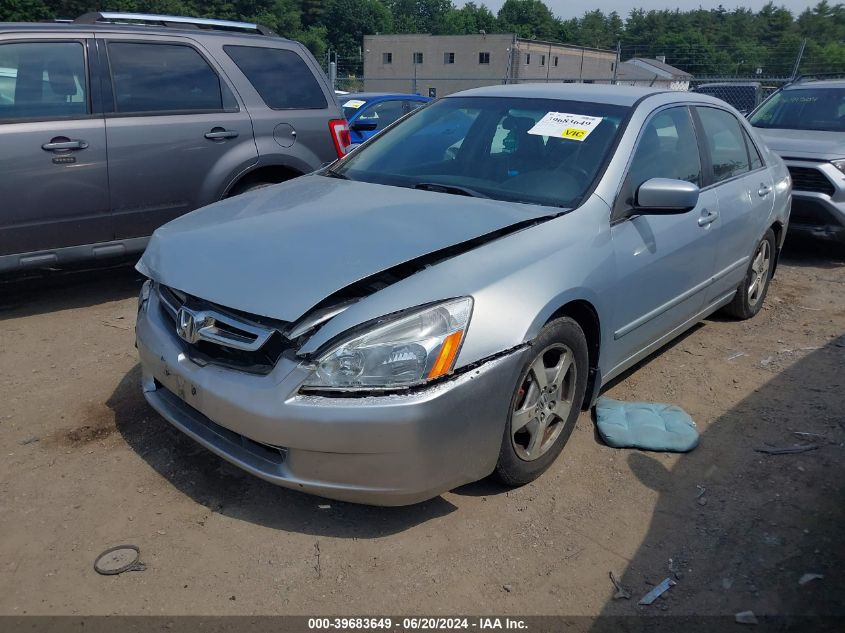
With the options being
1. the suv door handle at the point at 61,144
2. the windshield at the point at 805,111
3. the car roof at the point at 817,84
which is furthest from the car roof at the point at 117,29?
the car roof at the point at 817,84

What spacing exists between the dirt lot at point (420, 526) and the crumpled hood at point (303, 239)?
0.88 meters

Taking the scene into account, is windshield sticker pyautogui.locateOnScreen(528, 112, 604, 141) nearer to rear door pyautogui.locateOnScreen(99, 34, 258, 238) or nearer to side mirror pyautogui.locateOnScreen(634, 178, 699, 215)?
side mirror pyautogui.locateOnScreen(634, 178, 699, 215)

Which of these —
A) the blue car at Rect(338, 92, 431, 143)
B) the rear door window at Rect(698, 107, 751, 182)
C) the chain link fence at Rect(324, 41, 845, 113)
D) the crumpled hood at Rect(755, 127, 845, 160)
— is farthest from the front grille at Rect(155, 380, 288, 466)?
the blue car at Rect(338, 92, 431, 143)

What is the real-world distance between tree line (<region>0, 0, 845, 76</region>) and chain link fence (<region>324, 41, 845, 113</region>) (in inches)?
7.4

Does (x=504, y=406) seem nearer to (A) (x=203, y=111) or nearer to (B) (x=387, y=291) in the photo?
(B) (x=387, y=291)

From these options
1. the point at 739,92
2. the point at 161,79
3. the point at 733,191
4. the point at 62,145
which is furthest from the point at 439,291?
the point at 739,92

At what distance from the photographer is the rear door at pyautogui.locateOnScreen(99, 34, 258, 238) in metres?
5.04

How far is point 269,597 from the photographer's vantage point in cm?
245

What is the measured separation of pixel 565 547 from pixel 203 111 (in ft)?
13.8

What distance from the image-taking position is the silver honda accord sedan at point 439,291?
2.50m

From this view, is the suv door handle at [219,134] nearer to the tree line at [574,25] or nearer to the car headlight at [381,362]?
the car headlight at [381,362]

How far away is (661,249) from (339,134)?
3306 mm

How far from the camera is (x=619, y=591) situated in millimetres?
2561

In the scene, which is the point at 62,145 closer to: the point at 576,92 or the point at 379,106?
the point at 576,92
